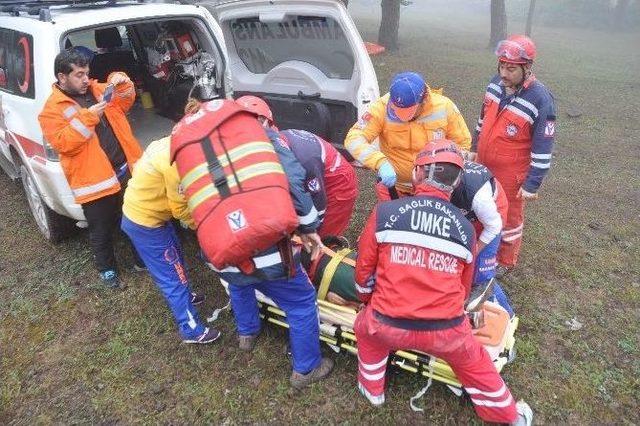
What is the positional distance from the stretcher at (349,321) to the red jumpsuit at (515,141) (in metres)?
0.91

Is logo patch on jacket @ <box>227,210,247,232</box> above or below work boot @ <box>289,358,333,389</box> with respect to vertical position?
above

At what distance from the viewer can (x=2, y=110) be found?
4.02 meters

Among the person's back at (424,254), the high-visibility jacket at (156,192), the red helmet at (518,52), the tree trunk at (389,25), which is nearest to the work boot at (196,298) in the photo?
the high-visibility jacket at (156,192)

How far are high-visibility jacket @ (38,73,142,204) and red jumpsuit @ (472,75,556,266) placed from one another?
8.89 feet

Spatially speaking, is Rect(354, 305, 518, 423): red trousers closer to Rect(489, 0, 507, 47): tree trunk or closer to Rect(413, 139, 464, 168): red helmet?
Rect(413, 139, 464, 168): red helmet

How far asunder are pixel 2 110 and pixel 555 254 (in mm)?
4955

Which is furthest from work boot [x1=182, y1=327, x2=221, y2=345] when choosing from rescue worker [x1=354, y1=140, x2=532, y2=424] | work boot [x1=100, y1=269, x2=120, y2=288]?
rescue worker [x1=354, y1=140, x2=532, y2=424]

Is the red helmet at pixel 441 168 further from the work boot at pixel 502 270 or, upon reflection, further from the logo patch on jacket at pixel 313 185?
the work boot at pixel 502 270

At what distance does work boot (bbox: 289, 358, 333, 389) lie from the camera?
2.81 metres

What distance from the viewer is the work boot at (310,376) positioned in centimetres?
281

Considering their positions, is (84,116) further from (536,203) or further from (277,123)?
(536,203)

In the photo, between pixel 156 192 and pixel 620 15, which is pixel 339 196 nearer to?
pixel 156 192

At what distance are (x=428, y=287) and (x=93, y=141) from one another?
2.49 metres

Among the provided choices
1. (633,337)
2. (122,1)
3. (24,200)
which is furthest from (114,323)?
(633,337)
